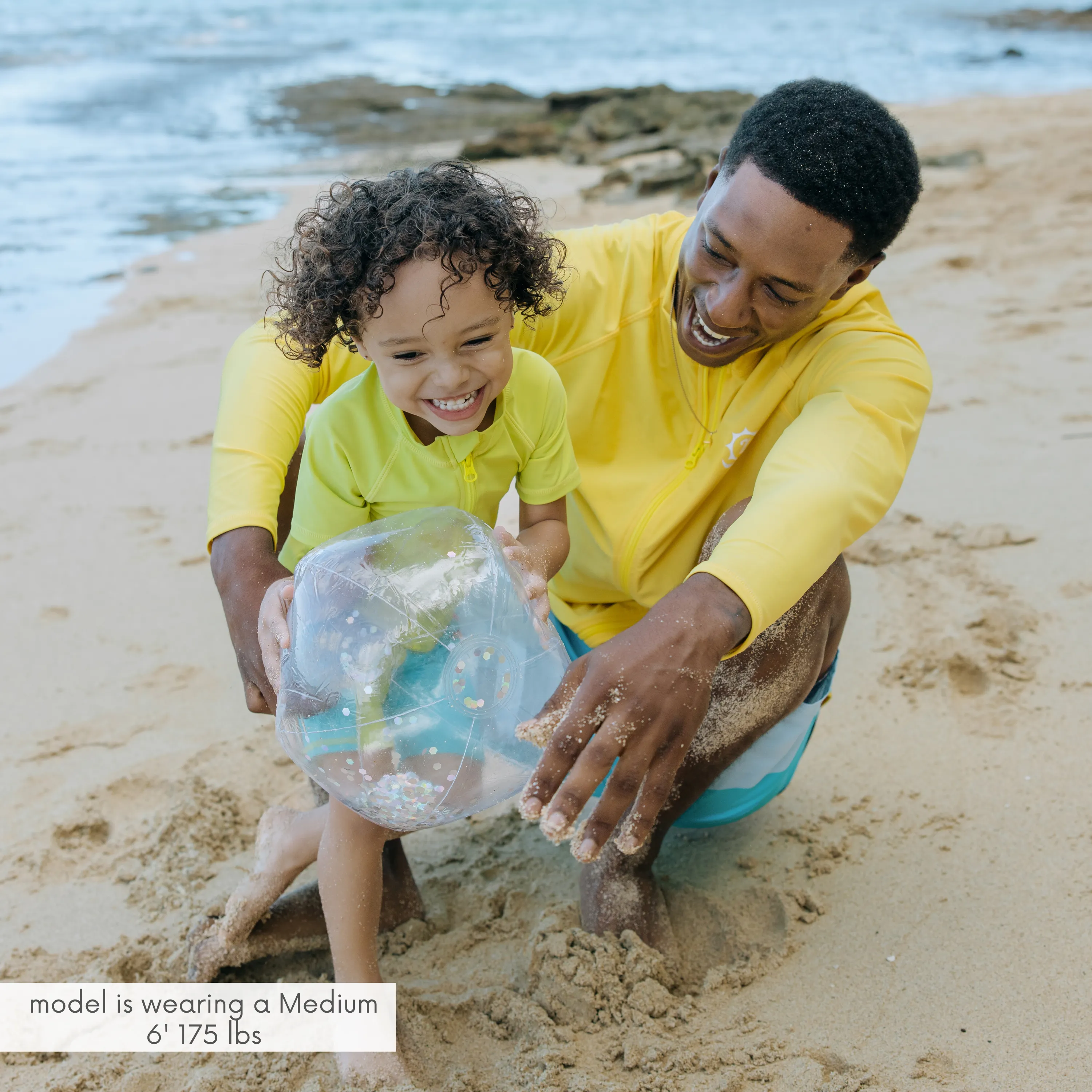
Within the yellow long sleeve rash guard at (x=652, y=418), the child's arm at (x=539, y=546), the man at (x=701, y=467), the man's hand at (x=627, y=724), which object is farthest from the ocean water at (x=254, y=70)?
the man's hand at (x=627, y=724)

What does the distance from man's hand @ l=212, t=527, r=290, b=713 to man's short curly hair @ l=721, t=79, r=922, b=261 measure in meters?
1.04

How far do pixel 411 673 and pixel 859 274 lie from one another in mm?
1054

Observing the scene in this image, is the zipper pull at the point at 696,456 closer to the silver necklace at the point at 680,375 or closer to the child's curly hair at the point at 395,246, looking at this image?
the silver necklace at the point at 680,375

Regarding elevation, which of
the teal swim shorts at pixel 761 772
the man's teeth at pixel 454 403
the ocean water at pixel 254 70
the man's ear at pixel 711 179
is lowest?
the ocean water at pixel 254 70

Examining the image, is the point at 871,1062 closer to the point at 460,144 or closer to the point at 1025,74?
the point at 460,144

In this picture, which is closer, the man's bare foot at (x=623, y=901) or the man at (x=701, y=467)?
the man at (x=701, y=467)

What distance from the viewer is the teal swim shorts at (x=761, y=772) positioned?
6.26 feet

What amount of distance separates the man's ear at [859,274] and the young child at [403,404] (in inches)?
19.6

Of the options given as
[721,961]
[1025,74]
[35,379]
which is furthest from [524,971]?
[1025,74]

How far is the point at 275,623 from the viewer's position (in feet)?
5.18

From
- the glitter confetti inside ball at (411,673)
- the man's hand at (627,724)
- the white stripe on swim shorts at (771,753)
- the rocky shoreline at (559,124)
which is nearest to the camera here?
the man's hand at (627,724)

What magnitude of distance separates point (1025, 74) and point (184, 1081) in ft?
48.3

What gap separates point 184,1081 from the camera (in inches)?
65.4

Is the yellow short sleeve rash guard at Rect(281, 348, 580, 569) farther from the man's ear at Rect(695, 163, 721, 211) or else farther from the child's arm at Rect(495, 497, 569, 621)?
the man's ear at Rect(695, 163, 721, 211)
